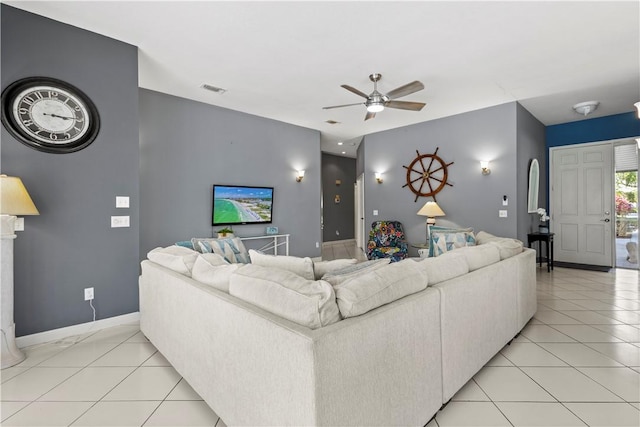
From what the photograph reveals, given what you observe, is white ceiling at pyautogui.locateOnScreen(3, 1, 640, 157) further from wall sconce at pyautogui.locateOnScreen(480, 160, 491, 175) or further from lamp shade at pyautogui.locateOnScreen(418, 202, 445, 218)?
lamp shade at pyautogui.locateOnScreen(418, 202, 445, 218)

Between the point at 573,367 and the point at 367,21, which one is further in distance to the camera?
the point at 367,21

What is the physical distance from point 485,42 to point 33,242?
184 inches

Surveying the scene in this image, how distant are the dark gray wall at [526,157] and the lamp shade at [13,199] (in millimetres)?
6098

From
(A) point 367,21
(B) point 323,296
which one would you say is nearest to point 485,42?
(A) point 367,21

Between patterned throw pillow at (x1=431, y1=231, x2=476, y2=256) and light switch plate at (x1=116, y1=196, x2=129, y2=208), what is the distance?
12.1 feet

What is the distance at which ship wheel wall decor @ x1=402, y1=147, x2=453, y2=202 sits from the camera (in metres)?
5.78

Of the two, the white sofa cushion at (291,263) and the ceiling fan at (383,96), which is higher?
the ceiling fan at (383,96)

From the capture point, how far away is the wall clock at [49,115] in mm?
2617

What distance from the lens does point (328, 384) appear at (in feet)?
3.59

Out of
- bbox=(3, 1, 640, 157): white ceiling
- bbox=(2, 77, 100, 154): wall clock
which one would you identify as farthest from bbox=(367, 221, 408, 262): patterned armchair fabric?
bbox=(2, 77, 100, 154): wall clock

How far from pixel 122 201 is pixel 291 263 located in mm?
2341

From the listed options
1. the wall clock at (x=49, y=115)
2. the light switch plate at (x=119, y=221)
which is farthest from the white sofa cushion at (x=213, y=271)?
the wall clock at (x=49, y=115)

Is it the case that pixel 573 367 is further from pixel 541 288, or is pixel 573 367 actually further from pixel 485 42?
pixel 485 42

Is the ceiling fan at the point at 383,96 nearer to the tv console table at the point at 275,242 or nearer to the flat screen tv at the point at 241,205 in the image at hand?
the flat screen tv at the point at 241,205
